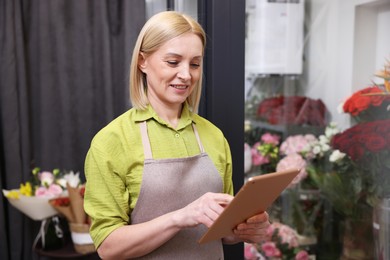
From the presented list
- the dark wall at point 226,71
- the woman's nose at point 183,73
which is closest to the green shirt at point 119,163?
the woman's nose at point 183,73

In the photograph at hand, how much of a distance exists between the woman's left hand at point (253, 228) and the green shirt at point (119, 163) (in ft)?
0.75

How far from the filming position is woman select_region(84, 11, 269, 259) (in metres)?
0.98

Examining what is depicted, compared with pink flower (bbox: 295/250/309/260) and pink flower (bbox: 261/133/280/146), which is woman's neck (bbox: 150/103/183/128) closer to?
pink flower (bbox: 261/133/280/146)

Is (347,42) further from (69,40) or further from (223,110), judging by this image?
(69,40)

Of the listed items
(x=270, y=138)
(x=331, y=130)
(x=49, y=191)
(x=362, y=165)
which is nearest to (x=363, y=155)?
(x=362, y=165)

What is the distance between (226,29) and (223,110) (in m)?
0.26

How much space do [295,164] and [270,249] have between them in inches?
14.5

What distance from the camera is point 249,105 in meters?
2.07

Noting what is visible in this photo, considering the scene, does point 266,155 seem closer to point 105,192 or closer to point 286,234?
point 286,234

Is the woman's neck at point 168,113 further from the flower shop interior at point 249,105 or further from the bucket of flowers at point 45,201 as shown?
the bucket of flowers at point 45,201

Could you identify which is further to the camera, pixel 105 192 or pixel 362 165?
pixel 362 165

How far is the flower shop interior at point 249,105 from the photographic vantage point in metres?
1.53

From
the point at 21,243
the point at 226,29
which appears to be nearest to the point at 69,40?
the point at 21,243

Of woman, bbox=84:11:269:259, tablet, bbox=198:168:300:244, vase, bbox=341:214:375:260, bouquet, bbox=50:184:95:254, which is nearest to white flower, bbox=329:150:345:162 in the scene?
vase, bbox=341:214:375:260
